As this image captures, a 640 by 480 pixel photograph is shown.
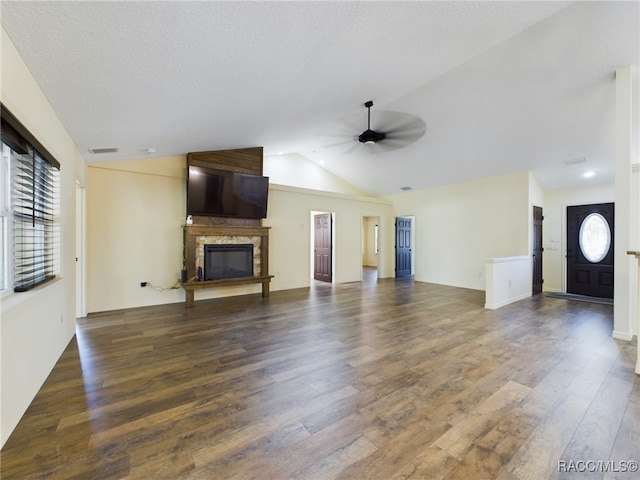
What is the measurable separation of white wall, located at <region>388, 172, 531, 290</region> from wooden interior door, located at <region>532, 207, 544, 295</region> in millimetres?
537

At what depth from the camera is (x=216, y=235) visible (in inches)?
220

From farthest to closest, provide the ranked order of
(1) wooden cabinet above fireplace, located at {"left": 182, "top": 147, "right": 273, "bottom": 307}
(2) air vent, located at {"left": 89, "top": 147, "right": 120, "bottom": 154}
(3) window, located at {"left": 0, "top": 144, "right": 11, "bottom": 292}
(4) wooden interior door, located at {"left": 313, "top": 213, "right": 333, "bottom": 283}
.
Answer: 1. (4) wooden interior door, located at {"left": 313, "top": 213, "right": 333, "bottom": 283}
2. (1) wooden cabinet above fireplace, located at {"left": 182, "top": 147, "right": 273, "bottom": 307}
3. (2) air vent, located at {"left": 89, "top": 147, "right": 120, "bottom": 154}
4. (3) window, located at {"left": 0, "top": 144, "right": 11, "bottom": 292}

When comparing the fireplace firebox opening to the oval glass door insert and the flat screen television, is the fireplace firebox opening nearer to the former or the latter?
the flat screen television

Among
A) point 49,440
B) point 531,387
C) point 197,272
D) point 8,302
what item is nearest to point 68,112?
point 8,302

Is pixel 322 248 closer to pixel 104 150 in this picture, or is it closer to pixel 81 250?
pixel 81 250

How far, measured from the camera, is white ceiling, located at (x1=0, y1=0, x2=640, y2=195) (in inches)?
70.2

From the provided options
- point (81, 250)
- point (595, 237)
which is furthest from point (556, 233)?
point (81, 250)

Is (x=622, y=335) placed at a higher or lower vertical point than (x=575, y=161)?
lower

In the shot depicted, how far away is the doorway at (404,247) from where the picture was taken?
895 cm

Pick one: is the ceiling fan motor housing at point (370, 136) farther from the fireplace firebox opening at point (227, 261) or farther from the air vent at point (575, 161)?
the air vent at point (575, 161)

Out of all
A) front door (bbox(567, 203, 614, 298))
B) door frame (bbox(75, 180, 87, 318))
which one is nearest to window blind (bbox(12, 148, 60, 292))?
door frame (bbox(75, 180, 87, 318))

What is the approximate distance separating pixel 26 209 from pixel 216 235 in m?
3.38

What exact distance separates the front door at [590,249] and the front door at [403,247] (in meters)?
3.93

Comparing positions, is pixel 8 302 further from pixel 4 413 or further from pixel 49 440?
pixel 49 440
